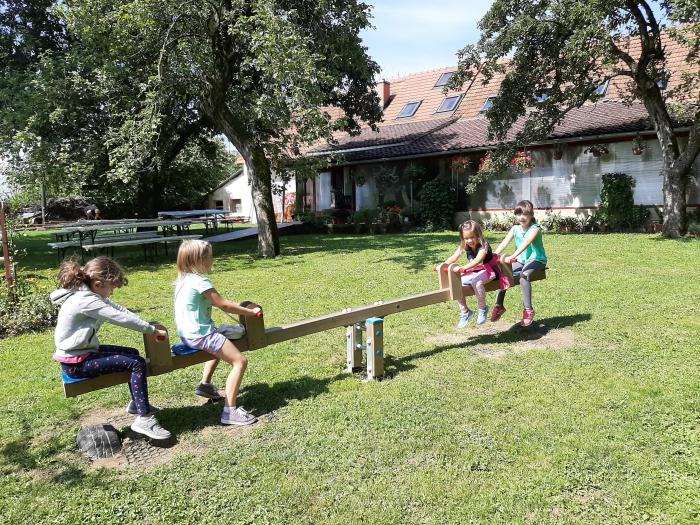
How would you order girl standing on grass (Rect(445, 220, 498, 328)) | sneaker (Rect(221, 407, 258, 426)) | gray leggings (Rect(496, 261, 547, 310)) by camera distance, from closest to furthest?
sneaker (Rect(221, 407, 258, 426)), girl standing on grass (Rect(445, 220, 498, 328)), gray leggings (Rect(496, 261, 547, 310))

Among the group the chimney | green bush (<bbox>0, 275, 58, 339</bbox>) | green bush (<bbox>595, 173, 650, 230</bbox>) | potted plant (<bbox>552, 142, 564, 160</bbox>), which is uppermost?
the chimney

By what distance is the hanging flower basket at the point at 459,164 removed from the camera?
2055cm

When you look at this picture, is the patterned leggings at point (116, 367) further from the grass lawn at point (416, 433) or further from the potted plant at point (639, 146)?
the potted plant at point (639, 146)

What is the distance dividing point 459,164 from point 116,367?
60.3 ft

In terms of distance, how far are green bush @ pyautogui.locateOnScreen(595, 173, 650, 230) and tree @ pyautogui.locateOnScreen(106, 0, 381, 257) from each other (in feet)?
28.5

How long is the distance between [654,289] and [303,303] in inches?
215

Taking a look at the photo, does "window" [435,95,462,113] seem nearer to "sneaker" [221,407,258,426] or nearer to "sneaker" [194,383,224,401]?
"sneaker" [194,383,224,401]

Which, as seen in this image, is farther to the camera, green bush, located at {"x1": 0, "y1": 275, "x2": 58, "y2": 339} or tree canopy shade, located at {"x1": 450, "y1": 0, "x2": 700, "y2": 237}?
tree canopy shade, located at {"x1": 450, "y1": 0, "x2": 700, "y2": 237}

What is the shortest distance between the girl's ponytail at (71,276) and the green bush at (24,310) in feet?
13.9

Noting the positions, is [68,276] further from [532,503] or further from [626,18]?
[626,18]

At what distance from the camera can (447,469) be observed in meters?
3.41

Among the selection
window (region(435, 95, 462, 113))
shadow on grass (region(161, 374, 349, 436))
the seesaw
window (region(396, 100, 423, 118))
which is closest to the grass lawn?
shadow on grass (region(161, 374, 349, 436))

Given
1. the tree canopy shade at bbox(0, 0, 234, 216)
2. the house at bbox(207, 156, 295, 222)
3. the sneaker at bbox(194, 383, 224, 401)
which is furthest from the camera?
the house at bbox(207, 156, 295, 222)

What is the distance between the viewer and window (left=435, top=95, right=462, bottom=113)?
2591 centimetres
